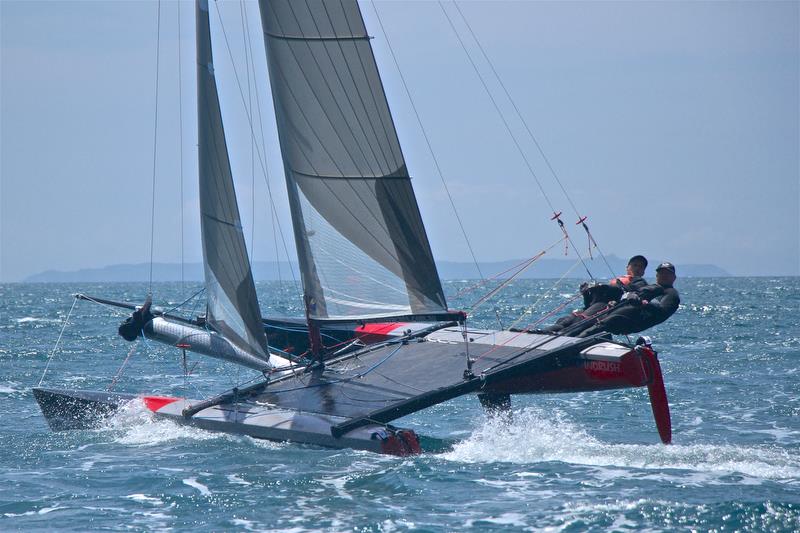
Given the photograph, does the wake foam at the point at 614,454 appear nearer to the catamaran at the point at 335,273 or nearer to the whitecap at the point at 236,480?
the catamaran at the point at 335,273

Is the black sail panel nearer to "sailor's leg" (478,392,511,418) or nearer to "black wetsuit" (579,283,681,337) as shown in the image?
"sailor's leg" (478,392,511,418)

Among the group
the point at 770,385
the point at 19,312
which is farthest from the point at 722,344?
the point at 19,312

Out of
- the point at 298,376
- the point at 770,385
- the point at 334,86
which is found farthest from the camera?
the point at 770,385

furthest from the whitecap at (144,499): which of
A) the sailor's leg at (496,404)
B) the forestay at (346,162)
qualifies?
the sailor's leg at (496,404)

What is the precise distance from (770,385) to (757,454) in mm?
6523

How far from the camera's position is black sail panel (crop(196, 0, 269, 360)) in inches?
505

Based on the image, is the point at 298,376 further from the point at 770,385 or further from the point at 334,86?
Result: the point at 770,385

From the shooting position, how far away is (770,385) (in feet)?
56.0

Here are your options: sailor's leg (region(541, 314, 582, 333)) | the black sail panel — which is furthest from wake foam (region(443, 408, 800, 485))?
the black sail panel

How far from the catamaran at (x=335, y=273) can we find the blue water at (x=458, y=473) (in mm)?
525

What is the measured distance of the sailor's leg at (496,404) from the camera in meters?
13.0

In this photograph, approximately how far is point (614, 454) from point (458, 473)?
1.73 m

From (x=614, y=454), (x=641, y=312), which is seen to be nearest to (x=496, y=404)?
(x=641, y=312)

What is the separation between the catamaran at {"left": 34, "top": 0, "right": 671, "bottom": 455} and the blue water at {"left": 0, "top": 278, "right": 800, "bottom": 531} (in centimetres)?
52
